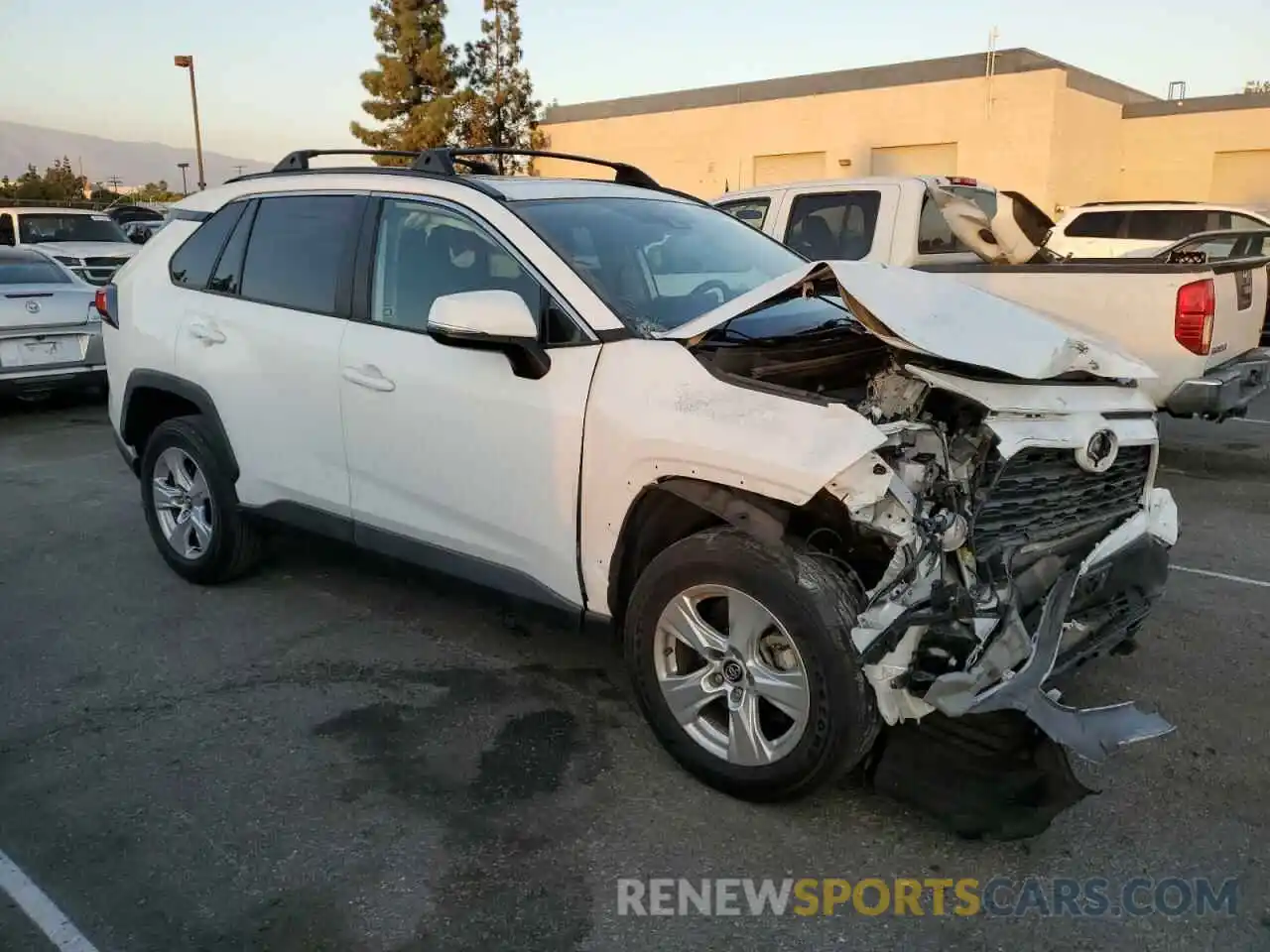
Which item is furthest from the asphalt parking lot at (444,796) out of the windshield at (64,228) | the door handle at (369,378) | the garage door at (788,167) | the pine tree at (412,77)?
the pine tree at (412,77)

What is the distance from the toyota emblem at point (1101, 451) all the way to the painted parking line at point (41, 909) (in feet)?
10.3

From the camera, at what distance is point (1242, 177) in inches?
945

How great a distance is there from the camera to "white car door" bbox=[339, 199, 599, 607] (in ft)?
11.9

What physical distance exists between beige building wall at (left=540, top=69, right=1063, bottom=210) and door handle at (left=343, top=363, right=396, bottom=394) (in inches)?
829

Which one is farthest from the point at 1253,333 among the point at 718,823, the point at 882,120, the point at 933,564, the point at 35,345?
the point at 882,120

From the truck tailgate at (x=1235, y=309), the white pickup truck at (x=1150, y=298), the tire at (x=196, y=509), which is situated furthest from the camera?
the truck tailgate at (x=1235, y=309)

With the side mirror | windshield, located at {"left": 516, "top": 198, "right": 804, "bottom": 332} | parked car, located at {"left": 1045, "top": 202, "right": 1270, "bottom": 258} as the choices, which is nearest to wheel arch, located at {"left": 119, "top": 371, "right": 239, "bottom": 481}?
the side mirror

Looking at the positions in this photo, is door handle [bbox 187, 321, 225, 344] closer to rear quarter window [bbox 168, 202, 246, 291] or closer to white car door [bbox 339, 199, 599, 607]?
rear quarter window [bbox 168, 202, 246, 291]

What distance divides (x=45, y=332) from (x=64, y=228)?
6.66 metres

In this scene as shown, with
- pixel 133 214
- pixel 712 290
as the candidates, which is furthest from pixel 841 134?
pixel 712 290

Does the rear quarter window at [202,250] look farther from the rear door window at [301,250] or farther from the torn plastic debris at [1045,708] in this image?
the torn plastic debris at [1045,708]

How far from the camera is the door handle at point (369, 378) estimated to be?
4078mm

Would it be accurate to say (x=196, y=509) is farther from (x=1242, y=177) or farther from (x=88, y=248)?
(x=1242, y=177)

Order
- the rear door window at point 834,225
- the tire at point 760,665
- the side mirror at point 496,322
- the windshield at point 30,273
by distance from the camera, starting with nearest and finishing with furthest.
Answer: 1. the tire at point 760,665
2. the side mirror at point 496,322
3. the rear door window at point 834,225
4. the windshield at point 30,273
